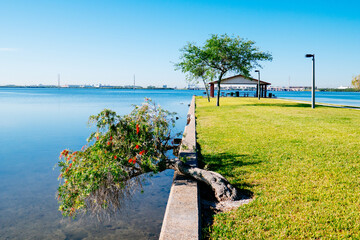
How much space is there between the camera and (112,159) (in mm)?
5031

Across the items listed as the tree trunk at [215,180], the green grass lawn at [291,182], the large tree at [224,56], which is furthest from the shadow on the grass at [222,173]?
the large tree at [224,56]

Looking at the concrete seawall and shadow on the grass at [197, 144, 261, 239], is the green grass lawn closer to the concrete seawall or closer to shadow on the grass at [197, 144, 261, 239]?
shadow on the grass at [197, 144, 261, 239]

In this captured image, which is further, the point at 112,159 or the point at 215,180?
the point at 112,159

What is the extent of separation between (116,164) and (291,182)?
10.3 ft

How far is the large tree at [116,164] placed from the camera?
4.43 m

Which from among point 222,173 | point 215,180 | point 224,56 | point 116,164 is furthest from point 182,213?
point 224,56

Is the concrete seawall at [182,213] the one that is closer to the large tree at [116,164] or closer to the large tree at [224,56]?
the large tree at [116,164]

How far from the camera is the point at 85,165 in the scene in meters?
4.87

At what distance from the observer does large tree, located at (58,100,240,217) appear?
14.5ft

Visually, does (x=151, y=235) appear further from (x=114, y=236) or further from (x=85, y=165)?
(x=85, y=165)

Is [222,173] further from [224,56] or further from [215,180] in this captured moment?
[224,56]

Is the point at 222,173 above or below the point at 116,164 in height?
below

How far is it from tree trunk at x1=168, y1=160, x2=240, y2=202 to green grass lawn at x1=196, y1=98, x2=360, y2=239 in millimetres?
370

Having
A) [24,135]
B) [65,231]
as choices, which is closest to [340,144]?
[65,231]
